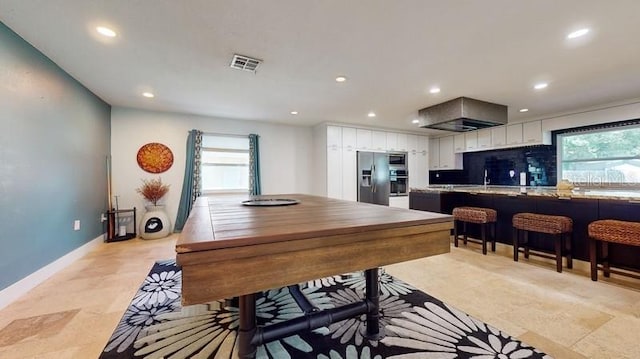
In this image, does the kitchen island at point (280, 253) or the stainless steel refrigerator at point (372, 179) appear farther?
the stainless steel refrigerator at point (372, 179)

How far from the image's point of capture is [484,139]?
573cm

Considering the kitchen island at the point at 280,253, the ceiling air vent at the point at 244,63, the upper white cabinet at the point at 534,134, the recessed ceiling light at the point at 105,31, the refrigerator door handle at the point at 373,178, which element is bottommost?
the kitchen island at the point at 280,253

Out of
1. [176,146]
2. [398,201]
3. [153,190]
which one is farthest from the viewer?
[398,201]

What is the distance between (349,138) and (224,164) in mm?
2717

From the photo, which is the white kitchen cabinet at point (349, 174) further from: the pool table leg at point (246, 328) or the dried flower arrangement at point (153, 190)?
the pool table leg at point (246, 328)

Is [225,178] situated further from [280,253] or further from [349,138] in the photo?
[280,253]

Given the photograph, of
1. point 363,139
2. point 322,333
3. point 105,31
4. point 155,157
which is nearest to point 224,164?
point 155,157

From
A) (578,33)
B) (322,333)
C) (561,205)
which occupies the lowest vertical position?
(322,333)

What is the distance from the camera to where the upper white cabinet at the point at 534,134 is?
4871 mm

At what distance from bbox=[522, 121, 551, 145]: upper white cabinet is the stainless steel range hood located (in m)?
1.24

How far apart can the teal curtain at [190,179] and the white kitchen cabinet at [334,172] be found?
255 centimetres

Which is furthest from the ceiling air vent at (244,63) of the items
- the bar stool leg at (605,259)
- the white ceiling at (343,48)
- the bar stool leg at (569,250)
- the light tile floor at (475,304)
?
the bar stool leg at (605,259)

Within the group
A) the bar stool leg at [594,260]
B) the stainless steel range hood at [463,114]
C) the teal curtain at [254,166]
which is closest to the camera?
the bar stool leg at [594,260]

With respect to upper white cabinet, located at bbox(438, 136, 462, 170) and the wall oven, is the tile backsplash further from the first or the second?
the wall oven
